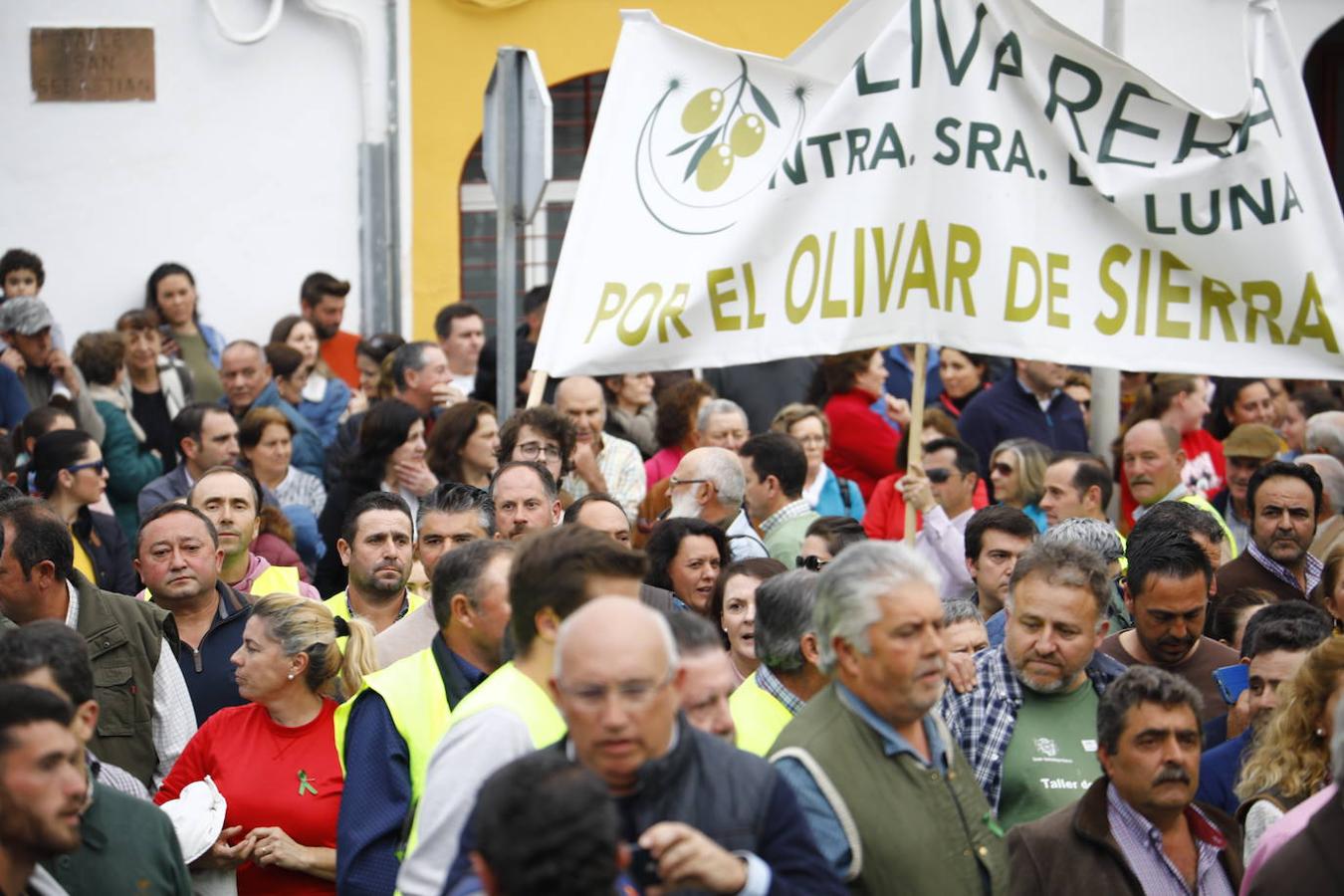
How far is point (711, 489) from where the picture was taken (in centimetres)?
903

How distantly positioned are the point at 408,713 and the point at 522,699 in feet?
3.79

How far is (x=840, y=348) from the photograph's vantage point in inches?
311

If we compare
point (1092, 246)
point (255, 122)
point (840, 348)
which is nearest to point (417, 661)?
point (840, 348)

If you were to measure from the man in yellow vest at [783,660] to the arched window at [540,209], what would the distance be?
11.1m

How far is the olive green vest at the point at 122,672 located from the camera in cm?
671

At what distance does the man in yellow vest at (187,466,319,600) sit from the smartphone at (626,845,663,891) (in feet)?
15.5

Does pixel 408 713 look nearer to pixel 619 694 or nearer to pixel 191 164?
pixel 619 694

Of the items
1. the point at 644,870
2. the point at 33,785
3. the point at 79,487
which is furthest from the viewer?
the point at 79,487

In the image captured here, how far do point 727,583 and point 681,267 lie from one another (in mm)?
1714

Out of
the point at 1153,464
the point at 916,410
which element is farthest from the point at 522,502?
the point at 1153,464

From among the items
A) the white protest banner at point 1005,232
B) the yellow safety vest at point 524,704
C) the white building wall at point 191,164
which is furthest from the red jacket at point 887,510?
the white building wall at point 191,164

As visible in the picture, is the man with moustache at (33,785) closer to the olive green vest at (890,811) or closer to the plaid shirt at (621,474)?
the olive green vest at (890,811)

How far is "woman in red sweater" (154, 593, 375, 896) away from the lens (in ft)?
20.6

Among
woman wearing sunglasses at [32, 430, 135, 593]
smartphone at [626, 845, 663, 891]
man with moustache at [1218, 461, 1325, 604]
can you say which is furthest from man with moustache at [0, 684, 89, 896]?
man with moustache at [1218, 461, 1325, 604]
